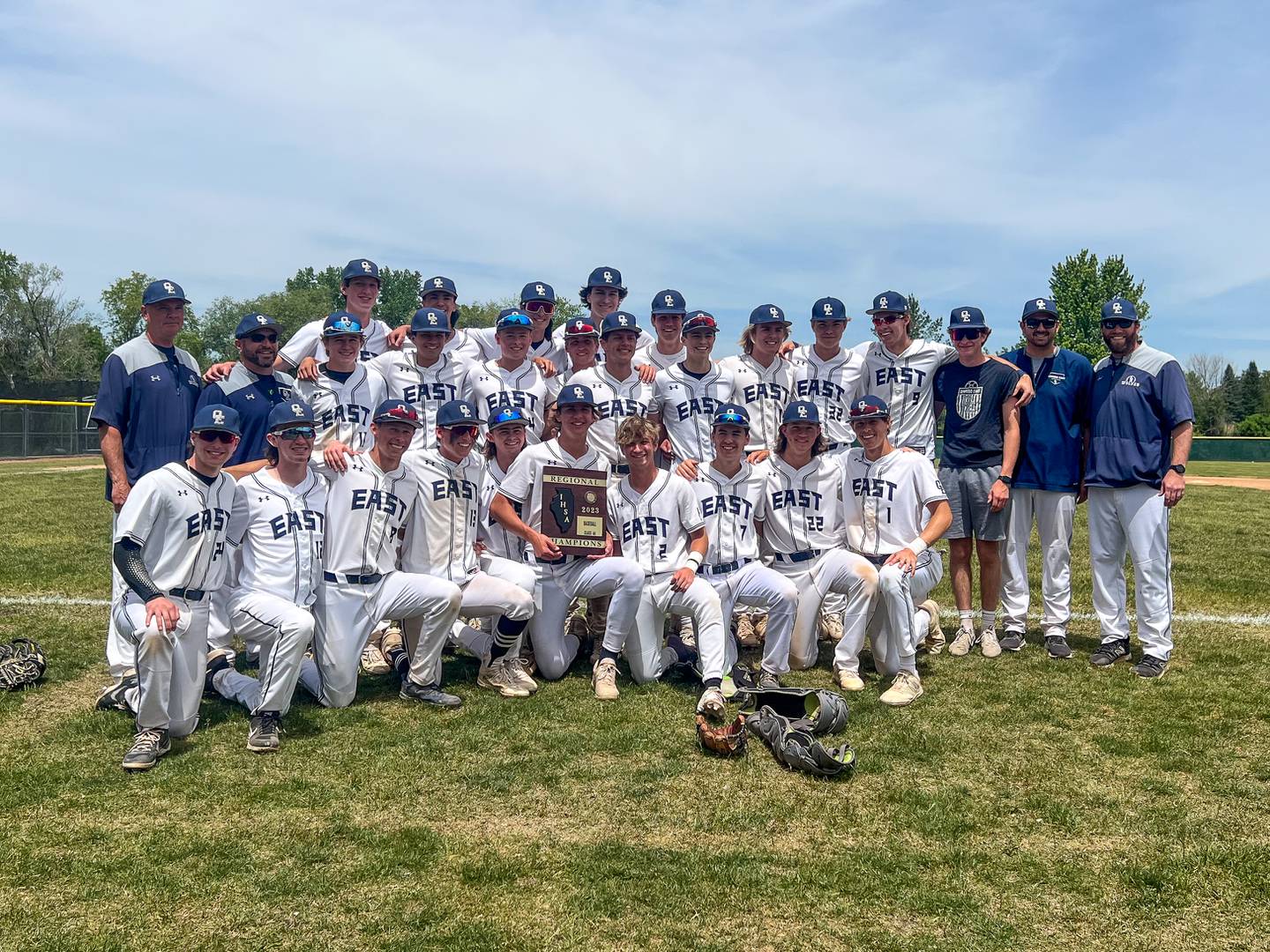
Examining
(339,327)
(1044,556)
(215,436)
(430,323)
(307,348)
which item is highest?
(430,323)

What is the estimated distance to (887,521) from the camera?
6.41m

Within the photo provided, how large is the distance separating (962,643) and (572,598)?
114 inches

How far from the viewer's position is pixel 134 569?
15.6ft

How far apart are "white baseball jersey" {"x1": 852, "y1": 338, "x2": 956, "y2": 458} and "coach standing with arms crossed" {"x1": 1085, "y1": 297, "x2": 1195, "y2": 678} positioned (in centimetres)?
113

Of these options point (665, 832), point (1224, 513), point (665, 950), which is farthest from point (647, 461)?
point (1224, 513)

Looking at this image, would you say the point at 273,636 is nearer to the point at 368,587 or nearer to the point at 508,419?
the point at 368,587

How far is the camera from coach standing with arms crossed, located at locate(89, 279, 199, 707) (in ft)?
18.8

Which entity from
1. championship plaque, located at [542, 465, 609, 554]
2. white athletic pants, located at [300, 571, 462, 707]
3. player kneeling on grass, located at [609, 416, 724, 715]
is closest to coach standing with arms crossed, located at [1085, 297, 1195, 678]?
player kneeling on grass, located at [609, 416, 724, 715]

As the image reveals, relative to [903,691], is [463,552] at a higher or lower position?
higher

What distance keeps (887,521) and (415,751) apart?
3409 mm

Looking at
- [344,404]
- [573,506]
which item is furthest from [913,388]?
[344,404]

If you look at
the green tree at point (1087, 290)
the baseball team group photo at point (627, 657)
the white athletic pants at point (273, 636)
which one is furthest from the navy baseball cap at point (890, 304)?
the green tree at point (1087, 290)

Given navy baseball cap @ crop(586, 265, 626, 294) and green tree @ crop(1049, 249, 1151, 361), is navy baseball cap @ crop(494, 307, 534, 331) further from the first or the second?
green tree @ crop(1049, 249, 1151, 361)

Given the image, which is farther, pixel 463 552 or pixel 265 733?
pixel 463 552
